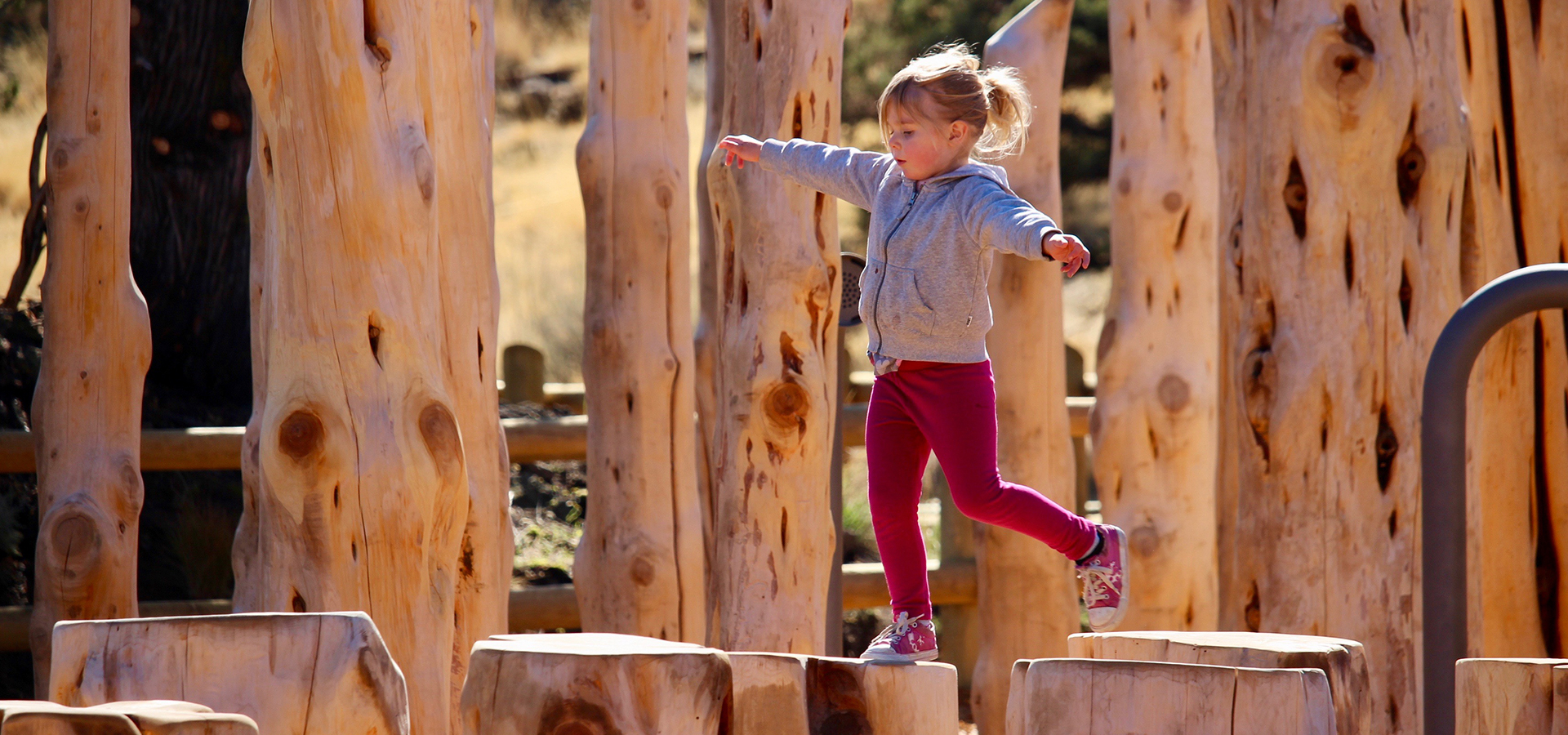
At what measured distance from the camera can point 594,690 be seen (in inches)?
74.9

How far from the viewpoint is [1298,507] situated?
3.40 meters

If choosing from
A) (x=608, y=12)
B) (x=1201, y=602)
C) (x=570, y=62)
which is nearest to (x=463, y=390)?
(x=608, y=12)

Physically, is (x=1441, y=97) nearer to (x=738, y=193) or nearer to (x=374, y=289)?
(x=738, y=193)

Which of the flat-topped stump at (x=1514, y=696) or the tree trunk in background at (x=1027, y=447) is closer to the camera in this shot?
the flat-topped stump at (x=1514, y=696)

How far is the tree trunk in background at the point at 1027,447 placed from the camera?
544 centimetres

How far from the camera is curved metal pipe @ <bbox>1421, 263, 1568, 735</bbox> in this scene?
219cm

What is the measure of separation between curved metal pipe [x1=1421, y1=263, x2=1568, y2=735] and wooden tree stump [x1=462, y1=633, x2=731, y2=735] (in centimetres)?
112

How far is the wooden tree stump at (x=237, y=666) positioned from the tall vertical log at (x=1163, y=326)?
3947mm

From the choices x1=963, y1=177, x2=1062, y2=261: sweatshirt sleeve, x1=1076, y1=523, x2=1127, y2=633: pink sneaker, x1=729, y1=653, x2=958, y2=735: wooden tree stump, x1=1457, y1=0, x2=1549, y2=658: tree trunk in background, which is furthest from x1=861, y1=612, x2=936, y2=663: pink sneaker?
x1=1457, y1=0, x2=1549, y2=658: tree trunk in background

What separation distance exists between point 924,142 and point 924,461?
0.67 meters

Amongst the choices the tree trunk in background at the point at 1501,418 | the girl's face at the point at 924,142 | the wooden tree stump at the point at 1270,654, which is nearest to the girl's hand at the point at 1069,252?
the girl's face at the point at 924,142

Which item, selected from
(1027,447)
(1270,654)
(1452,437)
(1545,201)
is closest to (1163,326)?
(1027,447)

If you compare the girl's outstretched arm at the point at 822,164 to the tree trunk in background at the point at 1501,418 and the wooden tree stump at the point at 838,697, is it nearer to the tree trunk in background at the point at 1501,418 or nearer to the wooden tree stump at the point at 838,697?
the wooden tree stump at the point at 838,697

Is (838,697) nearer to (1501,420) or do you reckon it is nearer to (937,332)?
(937,332)
